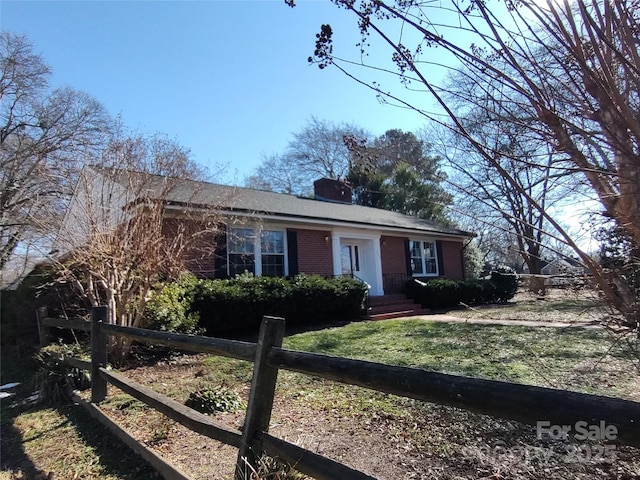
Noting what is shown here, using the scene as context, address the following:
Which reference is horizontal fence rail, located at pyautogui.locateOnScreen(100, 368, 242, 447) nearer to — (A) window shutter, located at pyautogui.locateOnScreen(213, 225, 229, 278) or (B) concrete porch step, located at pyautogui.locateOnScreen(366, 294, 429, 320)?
(A) window shutter, located at pyautogui.locateOnScreen(213, 225, 229, 278)

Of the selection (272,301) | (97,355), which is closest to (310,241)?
(272,301)

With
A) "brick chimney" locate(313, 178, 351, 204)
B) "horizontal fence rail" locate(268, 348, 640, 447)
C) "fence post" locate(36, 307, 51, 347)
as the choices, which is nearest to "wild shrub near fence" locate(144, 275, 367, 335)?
"fence post" locate(36, 307, 51, 347)

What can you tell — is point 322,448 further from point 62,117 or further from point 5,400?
point 62,117

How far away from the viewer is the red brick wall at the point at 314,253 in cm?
1378

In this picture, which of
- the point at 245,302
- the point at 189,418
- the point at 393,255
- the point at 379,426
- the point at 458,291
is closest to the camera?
the point at 189,418

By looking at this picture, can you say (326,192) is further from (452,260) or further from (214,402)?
(214,402)

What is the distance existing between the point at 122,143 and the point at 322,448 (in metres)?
7.64

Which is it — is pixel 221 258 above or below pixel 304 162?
below

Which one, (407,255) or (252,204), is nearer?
(252,204)

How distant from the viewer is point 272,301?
1023 centimetres

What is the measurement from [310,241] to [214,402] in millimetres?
9756

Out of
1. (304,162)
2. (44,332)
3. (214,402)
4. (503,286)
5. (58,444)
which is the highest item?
(304,162)

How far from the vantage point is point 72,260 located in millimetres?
7230

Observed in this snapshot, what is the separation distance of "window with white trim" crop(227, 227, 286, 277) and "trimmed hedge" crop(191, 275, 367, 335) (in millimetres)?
1264
